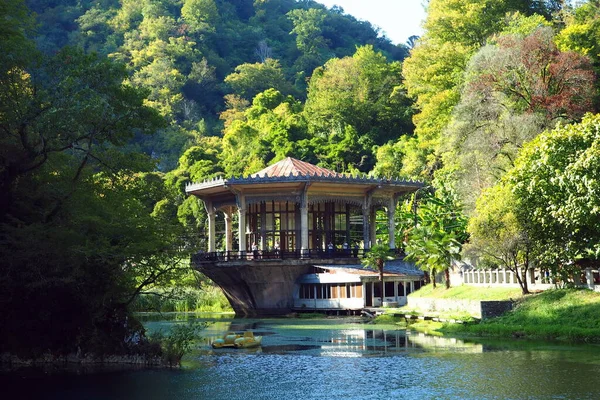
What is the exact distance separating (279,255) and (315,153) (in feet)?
120

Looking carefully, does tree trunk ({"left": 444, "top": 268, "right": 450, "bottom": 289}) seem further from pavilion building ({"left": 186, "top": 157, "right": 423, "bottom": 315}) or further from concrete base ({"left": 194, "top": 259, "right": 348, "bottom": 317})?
concrete base ({"left": 194, "top": 259, "right": 348, "bottom": 317})

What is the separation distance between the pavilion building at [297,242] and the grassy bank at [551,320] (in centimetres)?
1948

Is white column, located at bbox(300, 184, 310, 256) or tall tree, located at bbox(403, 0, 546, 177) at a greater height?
tall tree, located at bbox(403, 0, 546, 177)

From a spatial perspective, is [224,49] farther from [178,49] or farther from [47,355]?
[47,355]

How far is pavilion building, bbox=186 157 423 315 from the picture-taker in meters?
66.3

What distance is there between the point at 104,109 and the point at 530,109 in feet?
115

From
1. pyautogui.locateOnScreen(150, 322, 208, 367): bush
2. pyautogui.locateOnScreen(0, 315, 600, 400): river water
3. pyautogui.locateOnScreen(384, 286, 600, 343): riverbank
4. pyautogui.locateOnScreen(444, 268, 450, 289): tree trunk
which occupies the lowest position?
pyautogui.locateOnScreen(0, 315, 600, 400): river water

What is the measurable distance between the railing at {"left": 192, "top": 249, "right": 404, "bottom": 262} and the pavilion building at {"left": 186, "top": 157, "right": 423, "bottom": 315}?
0.07 metres

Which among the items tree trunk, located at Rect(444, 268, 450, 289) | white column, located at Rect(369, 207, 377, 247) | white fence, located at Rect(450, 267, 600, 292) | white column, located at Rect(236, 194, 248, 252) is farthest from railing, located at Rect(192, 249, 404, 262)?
tree trunk, located at Rect(444, 268, 450, 289)

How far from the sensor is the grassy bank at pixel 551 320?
39094 millimetres

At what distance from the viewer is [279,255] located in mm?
68375

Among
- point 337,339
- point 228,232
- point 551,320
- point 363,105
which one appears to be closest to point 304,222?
point 228,232

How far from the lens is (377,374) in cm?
3262

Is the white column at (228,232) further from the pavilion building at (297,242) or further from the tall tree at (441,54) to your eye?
the tall tree at (441,54)
